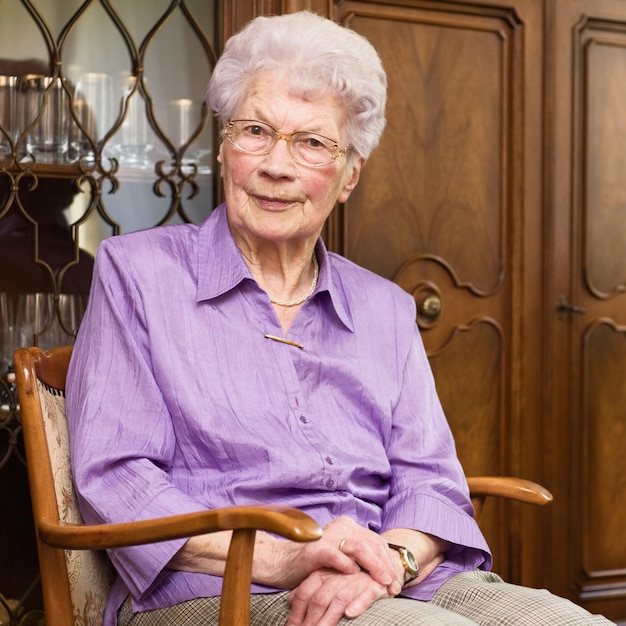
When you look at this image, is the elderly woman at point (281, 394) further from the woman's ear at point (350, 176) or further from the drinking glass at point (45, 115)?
the drinking glass at point (45, 115)

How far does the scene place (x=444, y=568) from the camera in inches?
72.6

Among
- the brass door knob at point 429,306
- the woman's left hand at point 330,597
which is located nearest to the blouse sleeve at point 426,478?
the woman's left hand at point 330,597

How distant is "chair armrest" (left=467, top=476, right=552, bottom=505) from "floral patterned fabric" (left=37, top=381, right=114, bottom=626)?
726 millimetres

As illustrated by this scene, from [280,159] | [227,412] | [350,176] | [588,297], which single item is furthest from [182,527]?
[588,297]

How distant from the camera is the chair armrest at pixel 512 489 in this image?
193cm

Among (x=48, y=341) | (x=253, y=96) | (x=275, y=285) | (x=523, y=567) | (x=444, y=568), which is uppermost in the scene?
(x=253, y=96)

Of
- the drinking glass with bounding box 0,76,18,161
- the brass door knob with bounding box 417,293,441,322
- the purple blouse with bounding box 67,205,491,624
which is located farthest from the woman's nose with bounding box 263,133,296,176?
the brass door knob with bounding box 417,293,441,322

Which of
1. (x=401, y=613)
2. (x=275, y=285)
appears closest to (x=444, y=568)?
(x=401, y=613)

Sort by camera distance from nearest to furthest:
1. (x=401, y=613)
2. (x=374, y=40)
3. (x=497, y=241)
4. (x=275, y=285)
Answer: (x=401, y=613), (x=275, y=285), (x=374, y=40), (x=497, y=241)

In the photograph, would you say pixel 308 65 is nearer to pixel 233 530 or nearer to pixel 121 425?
pixel 121 425

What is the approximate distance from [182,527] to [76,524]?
31cm

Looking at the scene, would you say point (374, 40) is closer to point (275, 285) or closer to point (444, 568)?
point (275, 285)

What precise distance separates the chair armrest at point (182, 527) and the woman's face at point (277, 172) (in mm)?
649

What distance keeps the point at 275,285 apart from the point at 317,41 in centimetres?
47
